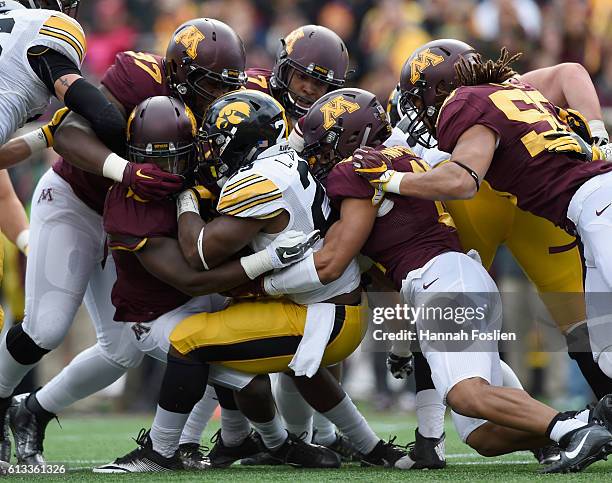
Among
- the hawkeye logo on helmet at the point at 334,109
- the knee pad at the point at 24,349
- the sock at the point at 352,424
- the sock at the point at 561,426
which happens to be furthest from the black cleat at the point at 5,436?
the sock at the point at 561,426

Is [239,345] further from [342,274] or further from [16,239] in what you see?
[16,239]

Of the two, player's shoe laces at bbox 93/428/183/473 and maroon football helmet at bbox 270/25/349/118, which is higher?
maroon football helmet at bbox 270/25/349/118

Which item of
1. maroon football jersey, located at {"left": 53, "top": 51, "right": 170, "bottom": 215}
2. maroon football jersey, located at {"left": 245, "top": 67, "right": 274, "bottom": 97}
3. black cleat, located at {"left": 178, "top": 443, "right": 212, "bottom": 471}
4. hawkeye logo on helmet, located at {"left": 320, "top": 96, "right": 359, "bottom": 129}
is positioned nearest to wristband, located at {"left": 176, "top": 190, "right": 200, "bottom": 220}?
maroon football jersey, located at {"left": 53, "top": 51, "right": 170, "bottom": 215}

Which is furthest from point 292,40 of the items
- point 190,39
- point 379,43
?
point 379,43

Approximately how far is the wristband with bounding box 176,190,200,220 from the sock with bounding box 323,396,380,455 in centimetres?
110

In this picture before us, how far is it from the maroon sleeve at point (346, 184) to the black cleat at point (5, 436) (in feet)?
6.60

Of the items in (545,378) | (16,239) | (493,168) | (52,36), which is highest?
(52,36)

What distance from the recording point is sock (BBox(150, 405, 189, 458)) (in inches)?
194

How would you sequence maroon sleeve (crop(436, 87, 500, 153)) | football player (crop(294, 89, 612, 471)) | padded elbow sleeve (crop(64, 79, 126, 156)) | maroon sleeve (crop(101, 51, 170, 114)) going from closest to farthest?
football player (crop(294, 89, 612, 471)), maroon sleeve (crop(436, 87, 500, 153)), padded elbow sleeve (crop(64, 79, 126, 156)), maroon sleeve (crop(101, 51, 170, 114))

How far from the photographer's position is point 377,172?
473 cm

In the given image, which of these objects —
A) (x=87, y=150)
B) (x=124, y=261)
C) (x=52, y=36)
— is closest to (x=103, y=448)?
(x=124, y=261)

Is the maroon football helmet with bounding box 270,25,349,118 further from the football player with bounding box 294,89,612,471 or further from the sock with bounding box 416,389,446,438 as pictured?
the sock with bounding box 416,389,446,438

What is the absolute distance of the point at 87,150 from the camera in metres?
5.07

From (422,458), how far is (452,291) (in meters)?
0.83
